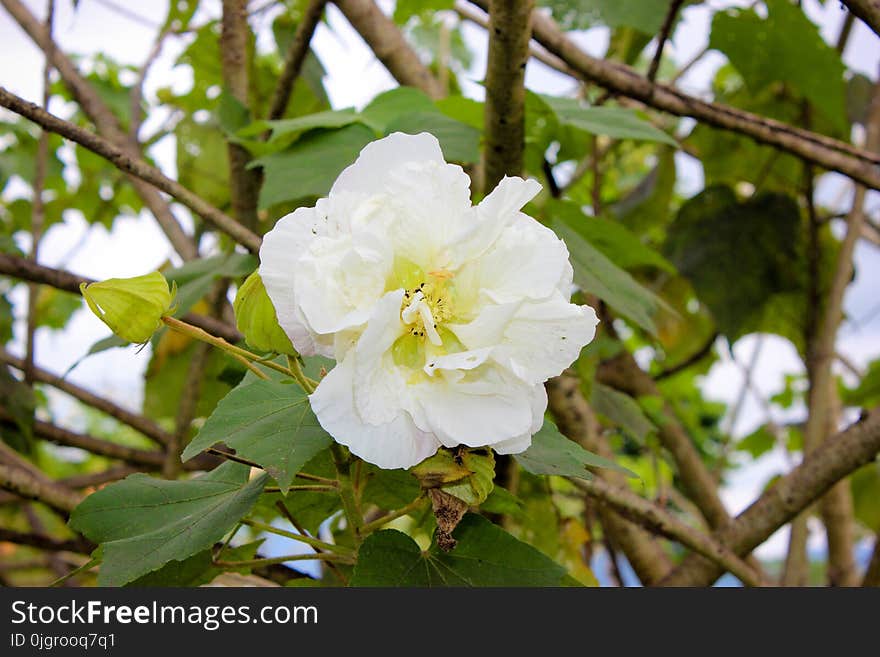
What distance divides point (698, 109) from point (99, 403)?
747mm

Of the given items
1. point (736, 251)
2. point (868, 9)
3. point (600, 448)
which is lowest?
point (600, 448)

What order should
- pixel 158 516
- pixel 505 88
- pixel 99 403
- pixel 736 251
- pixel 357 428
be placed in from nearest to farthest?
pixel 357 428 < pixel 158 516 < pixel 505 88 < pixel 99 403 < pixel 736 251

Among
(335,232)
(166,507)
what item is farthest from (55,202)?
(335,232)

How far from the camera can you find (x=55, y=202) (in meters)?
1.65

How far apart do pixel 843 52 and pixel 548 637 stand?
1108 mm

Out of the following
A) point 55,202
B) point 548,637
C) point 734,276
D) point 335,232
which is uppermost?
point 55,202

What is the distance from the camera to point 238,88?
0.92m

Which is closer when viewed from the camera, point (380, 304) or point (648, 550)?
point (380, 304)

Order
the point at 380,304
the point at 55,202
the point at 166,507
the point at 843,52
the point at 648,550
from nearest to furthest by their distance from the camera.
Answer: the point at 380,304 → the point at 166,507 → the point at 648,550 → the point at 843,52 → the point at 55,202

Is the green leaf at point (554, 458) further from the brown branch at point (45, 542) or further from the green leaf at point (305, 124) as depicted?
the brown branch at point (45, 542)

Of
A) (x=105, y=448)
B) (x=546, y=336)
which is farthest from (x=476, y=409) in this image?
(x=105, y=448)

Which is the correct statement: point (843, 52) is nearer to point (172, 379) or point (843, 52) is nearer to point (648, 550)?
point (648, 550)

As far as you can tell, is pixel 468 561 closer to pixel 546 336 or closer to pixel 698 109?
pixel 546 336

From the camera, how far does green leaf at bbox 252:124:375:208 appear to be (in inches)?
27.0
